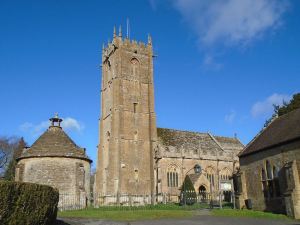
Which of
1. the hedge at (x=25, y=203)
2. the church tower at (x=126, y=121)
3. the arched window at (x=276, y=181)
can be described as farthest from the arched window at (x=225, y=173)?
the hedge at (x=25, y=203)

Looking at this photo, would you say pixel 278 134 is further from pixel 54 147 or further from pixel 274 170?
pixel 54 147

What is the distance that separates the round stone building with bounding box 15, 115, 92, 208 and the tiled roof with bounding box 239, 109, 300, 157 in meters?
15.2

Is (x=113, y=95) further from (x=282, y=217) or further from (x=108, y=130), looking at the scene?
(x=282, y=217)

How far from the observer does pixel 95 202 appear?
1572 inches

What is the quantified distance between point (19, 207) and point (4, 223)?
811mm

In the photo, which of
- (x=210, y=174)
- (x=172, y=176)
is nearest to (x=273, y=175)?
(x=172, y=176)

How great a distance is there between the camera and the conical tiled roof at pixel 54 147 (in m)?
32.4

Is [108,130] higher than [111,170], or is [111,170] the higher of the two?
[108,130]

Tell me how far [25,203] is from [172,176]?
3931 centimetres

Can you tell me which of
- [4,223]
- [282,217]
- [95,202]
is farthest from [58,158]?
[4,223]

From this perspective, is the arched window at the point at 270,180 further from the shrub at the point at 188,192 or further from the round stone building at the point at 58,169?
the round stone building at the point at 58,169

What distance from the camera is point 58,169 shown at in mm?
32188

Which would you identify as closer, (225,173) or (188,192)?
(188,192)

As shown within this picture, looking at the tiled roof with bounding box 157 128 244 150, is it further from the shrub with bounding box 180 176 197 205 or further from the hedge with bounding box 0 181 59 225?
the hedge with bounding box 0 181 59 225
